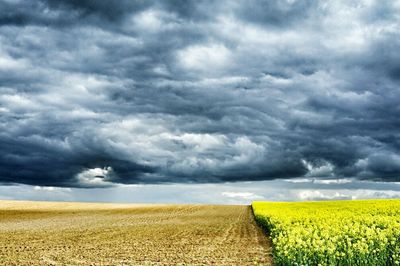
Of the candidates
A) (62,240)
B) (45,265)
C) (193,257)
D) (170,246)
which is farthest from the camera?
(62,240)

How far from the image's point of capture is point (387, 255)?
19.0 metres

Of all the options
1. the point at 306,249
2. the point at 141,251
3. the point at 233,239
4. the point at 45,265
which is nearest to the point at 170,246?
the point at 141,251

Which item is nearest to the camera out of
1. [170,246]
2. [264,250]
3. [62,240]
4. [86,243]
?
[264,250]

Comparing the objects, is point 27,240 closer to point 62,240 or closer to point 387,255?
point 62,240

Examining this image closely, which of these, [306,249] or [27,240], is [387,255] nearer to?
[306,249]

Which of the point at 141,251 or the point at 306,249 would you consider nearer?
the point at 306,249

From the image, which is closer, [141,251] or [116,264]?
[116,264]

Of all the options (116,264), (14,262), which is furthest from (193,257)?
(14,262)

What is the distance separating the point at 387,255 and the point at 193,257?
42.2 feet

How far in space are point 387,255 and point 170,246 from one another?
1916 cm

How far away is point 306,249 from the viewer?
18109mm

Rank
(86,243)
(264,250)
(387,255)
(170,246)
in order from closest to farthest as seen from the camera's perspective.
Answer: (387,255) < (264,250) < (170,246) < (86,243)

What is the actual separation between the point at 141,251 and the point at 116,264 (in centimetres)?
546

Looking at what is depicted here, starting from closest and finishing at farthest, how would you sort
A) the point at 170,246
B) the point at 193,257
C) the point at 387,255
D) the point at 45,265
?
the point at 387,255
the point at 45,265
the point at 193,257
the point at 170,246
